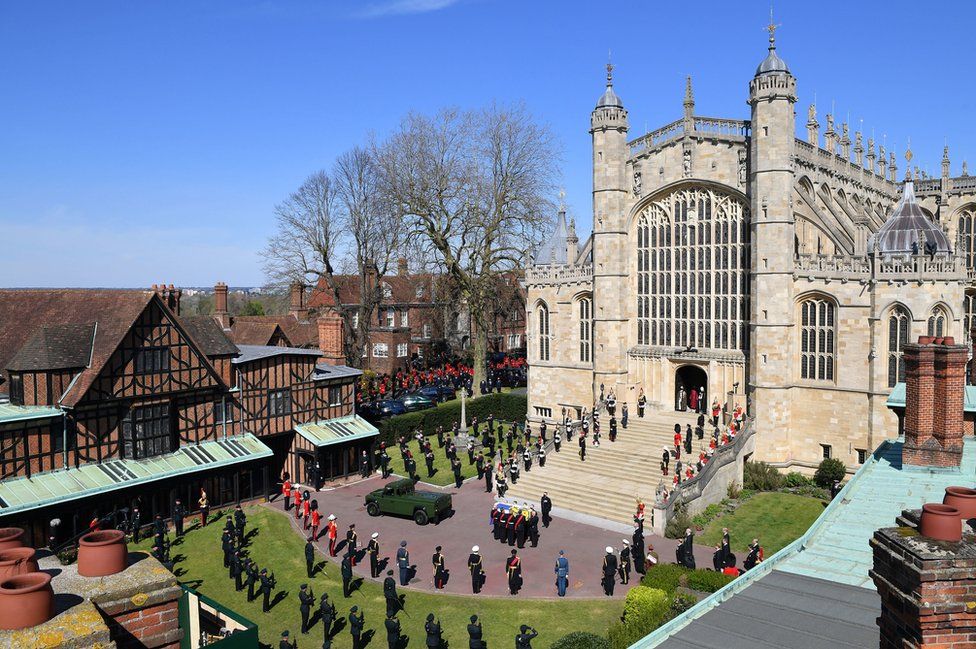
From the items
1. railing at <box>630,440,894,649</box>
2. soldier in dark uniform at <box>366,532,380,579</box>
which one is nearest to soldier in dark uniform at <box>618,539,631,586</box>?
soldier in dark uniform at <box>366,532,380,579</box>

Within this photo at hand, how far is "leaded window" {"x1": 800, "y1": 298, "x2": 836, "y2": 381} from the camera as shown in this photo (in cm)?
3303

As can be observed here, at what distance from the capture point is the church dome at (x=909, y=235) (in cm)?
3225

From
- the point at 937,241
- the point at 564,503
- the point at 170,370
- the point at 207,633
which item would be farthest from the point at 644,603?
the point at 937,241

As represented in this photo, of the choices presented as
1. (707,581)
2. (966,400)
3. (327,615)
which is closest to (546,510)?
(707,581)

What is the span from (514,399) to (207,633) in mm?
33450

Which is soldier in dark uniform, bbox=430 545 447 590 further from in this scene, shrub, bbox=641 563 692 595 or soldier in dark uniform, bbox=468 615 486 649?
shrub, bbox=641 563 692 595

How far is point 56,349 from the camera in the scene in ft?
84.2

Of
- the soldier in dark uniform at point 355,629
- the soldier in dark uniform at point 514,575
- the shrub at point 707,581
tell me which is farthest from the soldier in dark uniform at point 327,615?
the shrub at point 707,581

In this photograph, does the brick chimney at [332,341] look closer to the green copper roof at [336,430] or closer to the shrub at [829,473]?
the green copper roof at [336,430]

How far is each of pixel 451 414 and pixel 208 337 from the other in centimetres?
1519

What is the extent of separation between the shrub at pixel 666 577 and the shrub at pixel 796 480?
15001mm

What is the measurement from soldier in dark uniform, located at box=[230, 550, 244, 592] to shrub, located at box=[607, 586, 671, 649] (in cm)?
1128

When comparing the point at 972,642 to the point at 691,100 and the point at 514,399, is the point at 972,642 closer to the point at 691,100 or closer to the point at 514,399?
the point at 691,100

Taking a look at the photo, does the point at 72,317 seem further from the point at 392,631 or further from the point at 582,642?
the point at 582,642
